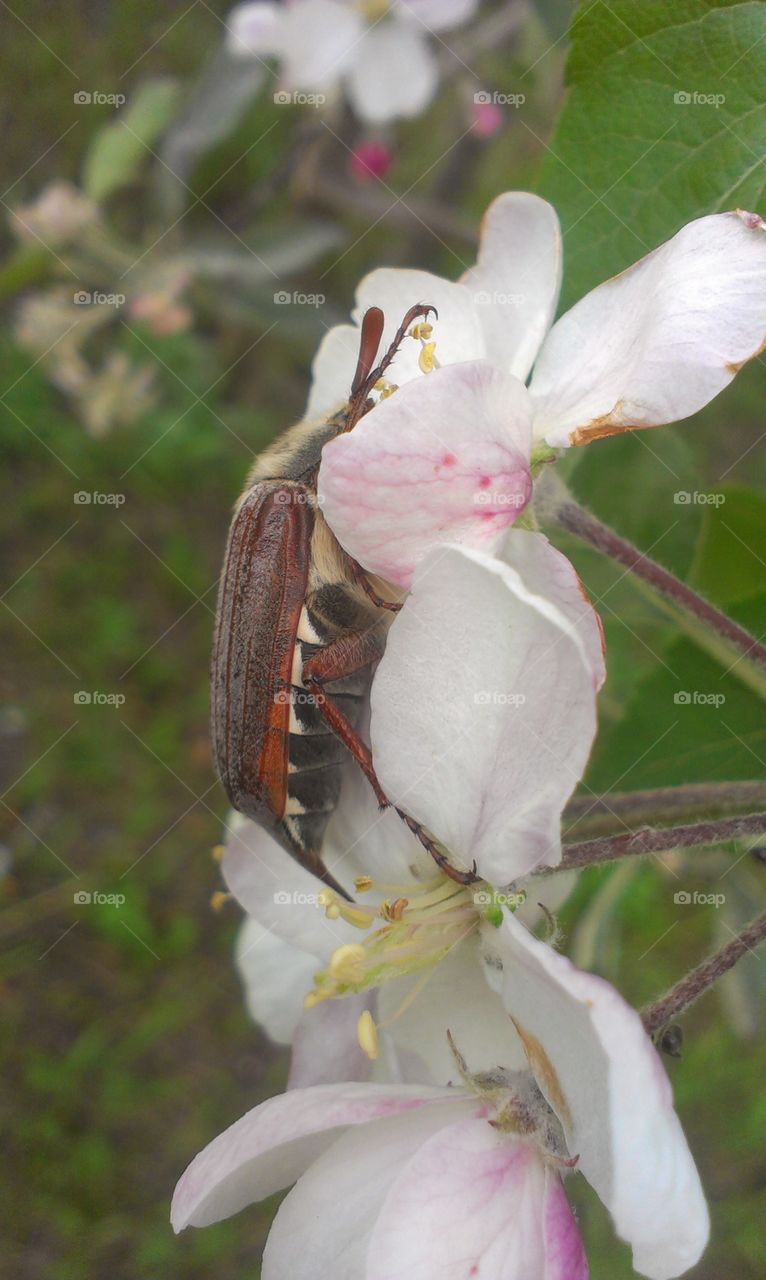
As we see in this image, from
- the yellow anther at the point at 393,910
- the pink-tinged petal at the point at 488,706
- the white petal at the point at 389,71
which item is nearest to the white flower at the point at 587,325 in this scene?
the pink-tinged petal at the point at 488,706

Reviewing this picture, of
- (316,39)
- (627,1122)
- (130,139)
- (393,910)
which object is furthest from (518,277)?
(130,139)

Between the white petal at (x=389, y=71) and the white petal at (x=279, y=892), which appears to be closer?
the white petal at (x=279, y=892)

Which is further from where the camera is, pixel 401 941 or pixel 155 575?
pixel 155 575

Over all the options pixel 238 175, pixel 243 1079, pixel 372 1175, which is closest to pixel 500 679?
pixel 372 1175

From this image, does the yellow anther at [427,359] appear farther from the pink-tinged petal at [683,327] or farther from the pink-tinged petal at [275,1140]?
the pink-tinged petal at [275,1140]

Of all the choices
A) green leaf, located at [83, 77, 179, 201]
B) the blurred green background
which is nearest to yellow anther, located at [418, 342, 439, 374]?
the blurred green background

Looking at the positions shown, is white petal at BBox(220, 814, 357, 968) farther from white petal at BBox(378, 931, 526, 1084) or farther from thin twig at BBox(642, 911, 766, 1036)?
thin twig at BBox(642, 911, 766, 1036)

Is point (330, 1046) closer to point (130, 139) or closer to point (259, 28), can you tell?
point (259, 28)
